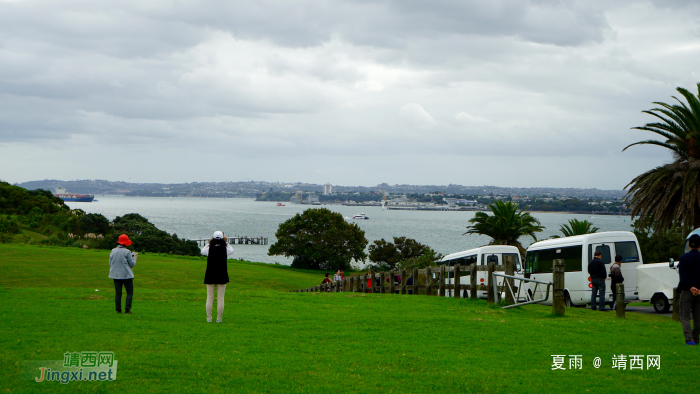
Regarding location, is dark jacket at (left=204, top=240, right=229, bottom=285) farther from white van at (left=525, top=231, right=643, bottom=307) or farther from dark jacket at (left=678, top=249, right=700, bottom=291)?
white van at (left=525, top=231, right=643, bottom=307)

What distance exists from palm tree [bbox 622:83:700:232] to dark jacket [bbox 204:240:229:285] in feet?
64.8

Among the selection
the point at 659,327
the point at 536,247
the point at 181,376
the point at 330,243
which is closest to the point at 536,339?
the point at 659,327

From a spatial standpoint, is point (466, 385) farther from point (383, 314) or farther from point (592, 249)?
point (592, 249)

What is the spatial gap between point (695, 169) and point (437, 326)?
55.4 ft

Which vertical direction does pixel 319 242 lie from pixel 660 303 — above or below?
below

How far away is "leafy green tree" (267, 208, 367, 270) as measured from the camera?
72.0m

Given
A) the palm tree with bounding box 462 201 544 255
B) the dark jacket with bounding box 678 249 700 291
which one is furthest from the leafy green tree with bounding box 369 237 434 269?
the dark jacket with bounding box 678 249 700 291

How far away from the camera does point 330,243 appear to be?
73000mm

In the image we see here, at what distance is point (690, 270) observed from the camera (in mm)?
9750

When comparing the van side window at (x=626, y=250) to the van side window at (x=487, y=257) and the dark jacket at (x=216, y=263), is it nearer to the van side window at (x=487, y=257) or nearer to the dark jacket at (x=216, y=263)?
the van side window at (x=487, y=257)

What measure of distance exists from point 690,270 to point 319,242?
6420cm

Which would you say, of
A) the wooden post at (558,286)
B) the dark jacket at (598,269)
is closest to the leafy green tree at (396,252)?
the dark jacket at (598,269)

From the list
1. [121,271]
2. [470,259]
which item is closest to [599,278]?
[470,259]

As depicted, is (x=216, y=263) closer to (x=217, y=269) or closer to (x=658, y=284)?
(x=217, y=269)
